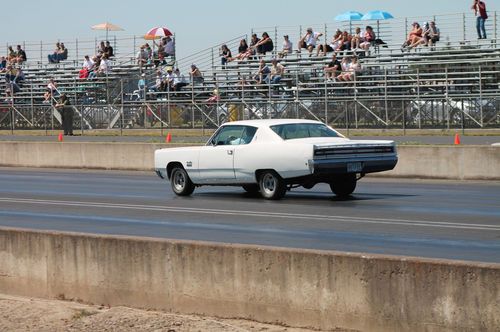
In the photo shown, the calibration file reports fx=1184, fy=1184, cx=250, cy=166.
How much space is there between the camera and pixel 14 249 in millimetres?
13594

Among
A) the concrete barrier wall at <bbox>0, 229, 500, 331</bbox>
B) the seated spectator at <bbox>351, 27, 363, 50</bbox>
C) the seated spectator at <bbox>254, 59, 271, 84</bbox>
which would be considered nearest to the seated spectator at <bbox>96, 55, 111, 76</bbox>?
the seated spectator at <bbox>254, 59, 271, 84</bbox>

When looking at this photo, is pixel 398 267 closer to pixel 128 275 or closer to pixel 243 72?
pixel 128 275

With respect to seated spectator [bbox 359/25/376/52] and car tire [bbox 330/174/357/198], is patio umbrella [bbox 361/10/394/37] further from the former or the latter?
car tire [bbox 330/174/357/198]

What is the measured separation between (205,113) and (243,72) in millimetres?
7629

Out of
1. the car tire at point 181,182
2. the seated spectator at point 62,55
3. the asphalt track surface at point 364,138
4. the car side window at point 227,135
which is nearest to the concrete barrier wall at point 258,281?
the car side window at point 227,135

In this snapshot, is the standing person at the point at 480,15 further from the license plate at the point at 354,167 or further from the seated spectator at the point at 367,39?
the license plate at the point at 354,167

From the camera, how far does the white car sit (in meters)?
21.4

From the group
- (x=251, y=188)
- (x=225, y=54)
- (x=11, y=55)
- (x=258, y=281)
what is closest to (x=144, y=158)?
(x=251, y=188)

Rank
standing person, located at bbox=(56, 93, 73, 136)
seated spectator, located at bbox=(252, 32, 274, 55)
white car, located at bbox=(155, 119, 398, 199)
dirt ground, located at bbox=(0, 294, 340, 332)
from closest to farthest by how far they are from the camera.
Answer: dirt ground, located at bbox=(0, 294, 340, 332) → white car, located at bbox=(155, 119, 398, 199) → standing person, located at bbox=(56, 93, 73, 136) → seated spectator, located at bbox=(252, 32, 274, 55)

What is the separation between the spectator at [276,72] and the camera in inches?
1860

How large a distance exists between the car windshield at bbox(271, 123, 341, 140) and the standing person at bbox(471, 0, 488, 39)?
23.1 m

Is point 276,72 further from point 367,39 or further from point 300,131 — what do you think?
point 300,131

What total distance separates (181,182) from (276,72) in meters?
23.4

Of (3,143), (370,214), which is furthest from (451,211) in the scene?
(3,143)
